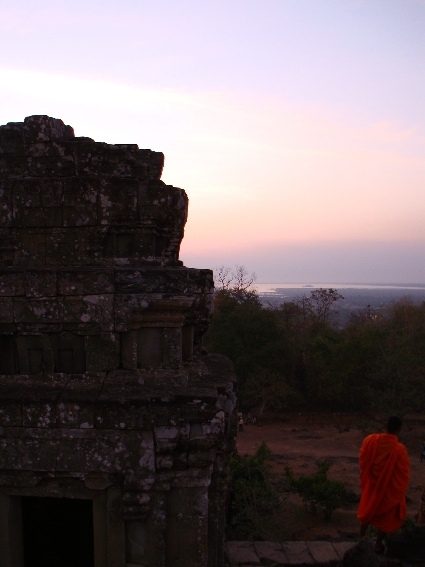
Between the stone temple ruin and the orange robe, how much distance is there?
1.94m

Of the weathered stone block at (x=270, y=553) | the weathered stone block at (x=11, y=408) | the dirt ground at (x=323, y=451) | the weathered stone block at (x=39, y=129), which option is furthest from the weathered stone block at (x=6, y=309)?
the dirt ground at (x=323, y=451)

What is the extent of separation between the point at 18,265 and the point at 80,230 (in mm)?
641

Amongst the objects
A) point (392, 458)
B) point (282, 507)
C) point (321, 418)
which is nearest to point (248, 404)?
point (321, 418)

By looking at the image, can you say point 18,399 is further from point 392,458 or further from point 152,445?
point 392,458

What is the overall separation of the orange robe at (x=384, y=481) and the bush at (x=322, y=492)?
18.7 ft

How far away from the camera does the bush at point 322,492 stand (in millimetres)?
10492

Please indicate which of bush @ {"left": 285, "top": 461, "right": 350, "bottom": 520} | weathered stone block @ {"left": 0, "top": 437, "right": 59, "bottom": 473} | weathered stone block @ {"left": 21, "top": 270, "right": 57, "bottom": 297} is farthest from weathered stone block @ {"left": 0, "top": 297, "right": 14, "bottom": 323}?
bush @ {"left": 285, "top": 461, "right": 350, "bottom": 520}

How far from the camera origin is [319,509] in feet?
37.8

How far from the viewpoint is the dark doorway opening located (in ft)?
16.1

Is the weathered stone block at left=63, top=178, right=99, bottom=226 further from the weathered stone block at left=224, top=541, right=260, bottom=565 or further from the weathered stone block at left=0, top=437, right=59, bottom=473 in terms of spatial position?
the weathered stone block at left=224, top=541, right=260, bottom=565

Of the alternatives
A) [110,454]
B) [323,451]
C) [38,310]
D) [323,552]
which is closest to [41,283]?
[38,310]

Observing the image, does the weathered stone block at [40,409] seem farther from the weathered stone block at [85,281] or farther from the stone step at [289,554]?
Answer: the stone step at [289,554]

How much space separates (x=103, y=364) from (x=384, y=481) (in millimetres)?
3519

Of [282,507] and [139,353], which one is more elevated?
[139,353]
